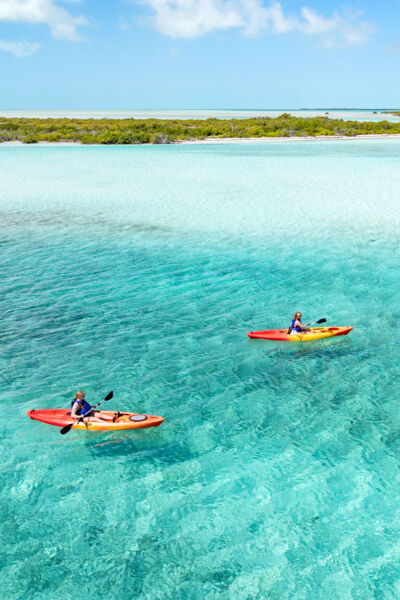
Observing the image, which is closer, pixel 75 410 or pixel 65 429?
pixel 65 429

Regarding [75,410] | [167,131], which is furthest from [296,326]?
[167,131]

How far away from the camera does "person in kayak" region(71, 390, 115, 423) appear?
40.3 feet

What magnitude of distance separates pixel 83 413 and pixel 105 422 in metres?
0.63

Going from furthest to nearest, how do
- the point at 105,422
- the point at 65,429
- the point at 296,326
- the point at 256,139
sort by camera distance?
the point at 256,139, the point at 296,326, the point at 105,422, the point at 65,429

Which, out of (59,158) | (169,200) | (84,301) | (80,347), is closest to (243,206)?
(169,200)

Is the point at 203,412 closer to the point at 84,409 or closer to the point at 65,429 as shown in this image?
the point at 84,409

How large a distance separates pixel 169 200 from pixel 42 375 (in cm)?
2583

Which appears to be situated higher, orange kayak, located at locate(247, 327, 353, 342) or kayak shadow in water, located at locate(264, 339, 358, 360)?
orange kayak, located at locate(247, 327, 353, 342)

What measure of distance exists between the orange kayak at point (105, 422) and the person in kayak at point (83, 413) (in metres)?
0.09

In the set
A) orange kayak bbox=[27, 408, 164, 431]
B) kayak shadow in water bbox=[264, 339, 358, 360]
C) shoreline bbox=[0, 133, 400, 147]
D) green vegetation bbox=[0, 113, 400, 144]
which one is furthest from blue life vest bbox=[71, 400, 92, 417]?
green vegetation bbox=[0, 113, 400, 144]

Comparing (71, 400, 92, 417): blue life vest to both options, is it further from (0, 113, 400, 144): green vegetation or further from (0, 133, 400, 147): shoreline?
(0, 113, 400, 144): green vegetation

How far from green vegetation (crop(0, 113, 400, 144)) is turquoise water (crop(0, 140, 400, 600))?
64785mm

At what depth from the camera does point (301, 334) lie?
1630cm

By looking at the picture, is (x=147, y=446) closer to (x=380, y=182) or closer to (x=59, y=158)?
(x=380, y=182)
